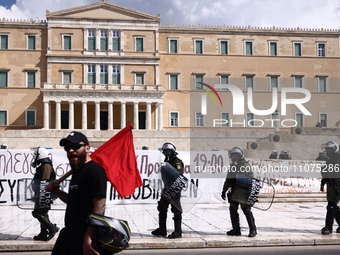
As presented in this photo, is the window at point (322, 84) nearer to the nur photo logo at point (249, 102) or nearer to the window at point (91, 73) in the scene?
the nur photo logo at point (249, 102)

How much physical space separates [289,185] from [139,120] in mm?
33454

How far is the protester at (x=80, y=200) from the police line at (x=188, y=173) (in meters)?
9.53

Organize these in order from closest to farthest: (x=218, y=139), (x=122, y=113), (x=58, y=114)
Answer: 1. (x=218, y=139)
2. (x=58, y=114)
3. (x=122, y=113)

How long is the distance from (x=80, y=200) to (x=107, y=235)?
0.36m

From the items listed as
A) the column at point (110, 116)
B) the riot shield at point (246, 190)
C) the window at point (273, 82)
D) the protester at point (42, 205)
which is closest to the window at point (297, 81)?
the window at point (273, 82)

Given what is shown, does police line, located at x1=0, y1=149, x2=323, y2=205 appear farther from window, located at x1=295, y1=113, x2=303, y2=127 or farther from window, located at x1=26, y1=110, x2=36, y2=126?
window, located at x1=295, y1=113, x2=303, y2=127

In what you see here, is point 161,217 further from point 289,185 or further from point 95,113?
point 95,113

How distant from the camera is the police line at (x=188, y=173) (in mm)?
14062

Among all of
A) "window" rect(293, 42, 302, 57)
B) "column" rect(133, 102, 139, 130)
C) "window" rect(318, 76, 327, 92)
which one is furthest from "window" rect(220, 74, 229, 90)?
"window" rect(318, 76, 327, 92)

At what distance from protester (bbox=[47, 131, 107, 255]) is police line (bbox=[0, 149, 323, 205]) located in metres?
9.53

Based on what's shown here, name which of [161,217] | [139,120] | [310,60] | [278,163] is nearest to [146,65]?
[139,120]

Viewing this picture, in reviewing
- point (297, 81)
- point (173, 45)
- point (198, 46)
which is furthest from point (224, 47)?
point (297, 81)

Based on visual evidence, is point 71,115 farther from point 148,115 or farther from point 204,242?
point 204,242

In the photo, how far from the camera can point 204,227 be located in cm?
1005
